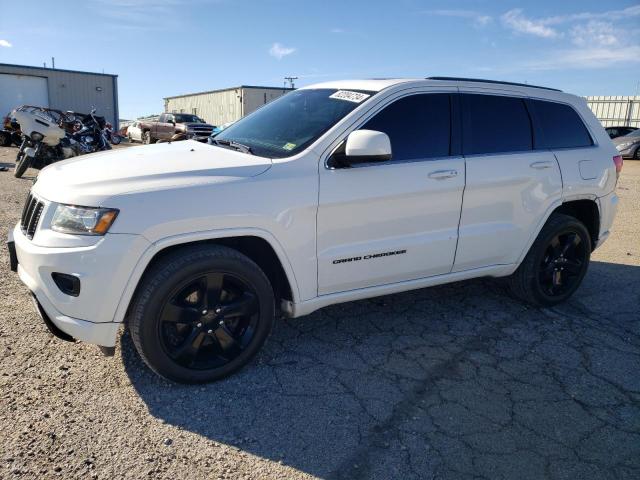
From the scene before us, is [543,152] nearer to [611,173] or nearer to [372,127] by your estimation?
[611,173]

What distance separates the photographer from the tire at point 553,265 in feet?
14.2

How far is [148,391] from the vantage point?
9.72 feet

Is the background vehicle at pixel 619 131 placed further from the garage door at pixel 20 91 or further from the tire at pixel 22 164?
the garage door at pixel 20 91

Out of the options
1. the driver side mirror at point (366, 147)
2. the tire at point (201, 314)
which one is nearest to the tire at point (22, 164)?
the tire at point (201, 314)

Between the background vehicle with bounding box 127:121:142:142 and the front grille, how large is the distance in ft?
91.8

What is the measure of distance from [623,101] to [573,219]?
31.3m

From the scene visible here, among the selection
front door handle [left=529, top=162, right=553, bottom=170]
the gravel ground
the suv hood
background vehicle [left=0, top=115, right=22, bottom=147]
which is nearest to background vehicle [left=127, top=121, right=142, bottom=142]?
background vehicle [left=0, top=115, right=22, bottom=147]

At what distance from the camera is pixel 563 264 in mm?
4480

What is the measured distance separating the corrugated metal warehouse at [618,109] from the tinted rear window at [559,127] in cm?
2937

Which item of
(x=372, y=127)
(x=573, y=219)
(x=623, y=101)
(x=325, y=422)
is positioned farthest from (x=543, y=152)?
(x=623, y=101)

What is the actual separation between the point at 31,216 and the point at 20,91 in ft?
106

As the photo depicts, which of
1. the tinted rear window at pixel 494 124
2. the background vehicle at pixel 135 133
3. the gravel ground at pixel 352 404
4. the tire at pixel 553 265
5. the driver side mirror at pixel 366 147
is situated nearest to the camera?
the gravel ground at pixel 352 404

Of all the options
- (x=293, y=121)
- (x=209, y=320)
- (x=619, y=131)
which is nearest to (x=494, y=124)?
(x=293, y=121)

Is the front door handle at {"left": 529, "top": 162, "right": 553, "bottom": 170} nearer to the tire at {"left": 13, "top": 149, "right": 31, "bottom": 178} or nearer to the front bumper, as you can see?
the front bumper
